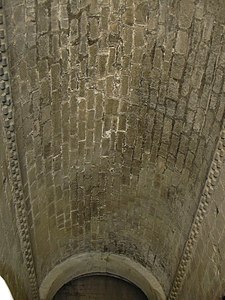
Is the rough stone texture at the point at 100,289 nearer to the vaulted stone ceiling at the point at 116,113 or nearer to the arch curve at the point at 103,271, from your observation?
the arch curve at the point at 103,271

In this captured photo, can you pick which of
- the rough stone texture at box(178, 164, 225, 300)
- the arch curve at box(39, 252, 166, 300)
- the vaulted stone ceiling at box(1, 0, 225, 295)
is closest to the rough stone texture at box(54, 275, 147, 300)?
the arch curve at box(39, 252, 166, 300)

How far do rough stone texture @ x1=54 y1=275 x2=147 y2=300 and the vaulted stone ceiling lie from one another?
2.87ft

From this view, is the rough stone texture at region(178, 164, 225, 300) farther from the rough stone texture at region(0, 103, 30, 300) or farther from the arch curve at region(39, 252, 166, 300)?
the rough stone texture at region(0, 103, 30, 300)

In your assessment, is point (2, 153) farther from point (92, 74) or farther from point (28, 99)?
point (92, 74)

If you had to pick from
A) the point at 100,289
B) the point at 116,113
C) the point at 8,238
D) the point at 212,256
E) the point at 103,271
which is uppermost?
the point at 116,113

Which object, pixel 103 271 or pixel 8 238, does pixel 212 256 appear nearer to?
pixel 8 238

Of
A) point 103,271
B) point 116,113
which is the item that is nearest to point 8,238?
point 116,113

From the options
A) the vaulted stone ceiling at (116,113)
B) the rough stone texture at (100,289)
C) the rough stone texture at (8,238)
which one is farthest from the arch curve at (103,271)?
the rough stone texture at (8,238)

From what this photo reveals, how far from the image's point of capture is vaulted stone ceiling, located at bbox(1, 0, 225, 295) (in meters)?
4.34

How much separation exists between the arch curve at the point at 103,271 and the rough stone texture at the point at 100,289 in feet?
0.41

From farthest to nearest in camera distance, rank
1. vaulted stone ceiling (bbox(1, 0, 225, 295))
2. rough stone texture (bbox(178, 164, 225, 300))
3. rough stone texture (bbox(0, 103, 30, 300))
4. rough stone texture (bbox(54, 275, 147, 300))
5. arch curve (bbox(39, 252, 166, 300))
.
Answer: rough stone texture (bbox(54, 275, 147, 300)) → arch curve (bbox(39, 252, 166, 300)) → rough stone texture (bbox(178, 164, 225, 300)) → rough stone texture (bbox(0, 103, 30, 300)) → vaulted stone ceiling (bbox(1, 0, 225, 295))

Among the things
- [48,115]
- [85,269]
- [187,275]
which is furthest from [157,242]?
[48,115]

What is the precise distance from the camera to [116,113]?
5.39 metres

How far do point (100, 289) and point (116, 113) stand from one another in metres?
3.29
